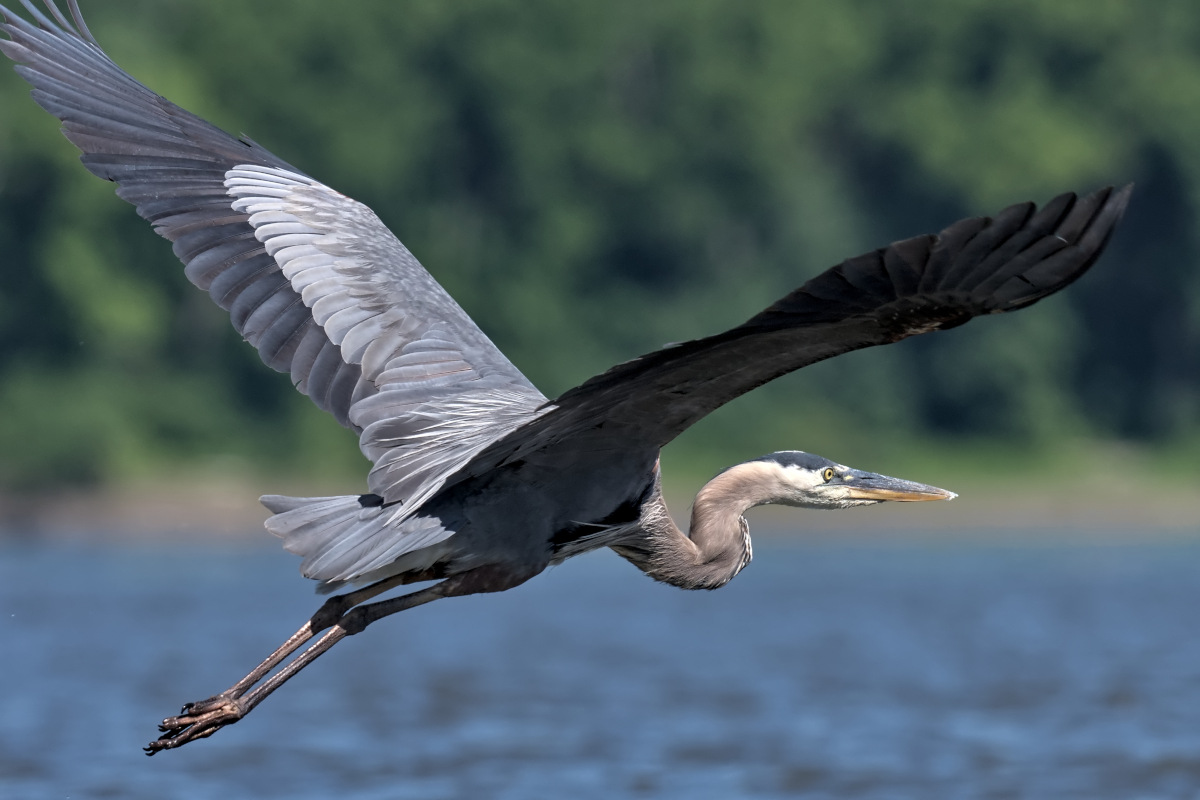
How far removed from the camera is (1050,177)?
36969 millimetres

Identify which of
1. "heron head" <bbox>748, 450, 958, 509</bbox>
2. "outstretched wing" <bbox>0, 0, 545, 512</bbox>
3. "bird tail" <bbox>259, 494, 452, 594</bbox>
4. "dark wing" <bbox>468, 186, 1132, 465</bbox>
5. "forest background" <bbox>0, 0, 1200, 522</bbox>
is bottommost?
Answer: "dark wing" <bbox>468, 186, 1132, 465</bbox>

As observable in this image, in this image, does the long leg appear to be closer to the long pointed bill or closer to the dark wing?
the dark wing

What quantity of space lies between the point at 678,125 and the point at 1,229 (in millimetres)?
12047

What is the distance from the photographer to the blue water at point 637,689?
10.1 m

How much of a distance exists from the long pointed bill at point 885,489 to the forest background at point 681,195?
22.6m

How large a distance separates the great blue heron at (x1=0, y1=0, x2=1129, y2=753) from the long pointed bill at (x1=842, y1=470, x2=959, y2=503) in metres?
0.01

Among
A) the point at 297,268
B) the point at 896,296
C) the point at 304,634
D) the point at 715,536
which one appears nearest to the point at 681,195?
the point at 715,536

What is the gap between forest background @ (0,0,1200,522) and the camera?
32812mm

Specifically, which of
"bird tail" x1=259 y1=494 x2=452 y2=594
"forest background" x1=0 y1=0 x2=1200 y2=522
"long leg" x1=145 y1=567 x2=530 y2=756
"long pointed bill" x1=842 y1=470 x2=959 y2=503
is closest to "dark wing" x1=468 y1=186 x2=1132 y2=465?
"bird tail" x1=259 y1=494 x2=452 y2=594

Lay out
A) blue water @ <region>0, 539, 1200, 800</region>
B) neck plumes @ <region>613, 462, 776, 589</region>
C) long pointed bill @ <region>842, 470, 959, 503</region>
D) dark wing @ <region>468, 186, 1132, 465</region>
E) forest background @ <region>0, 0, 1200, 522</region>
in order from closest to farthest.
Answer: dark wing @ <region>468, 186, 1132, 465</region> < neck plumes @ <region>613, 462, 776, 589</region> < long pointed bill @ <region>842, 470, 959, 503</region> < blue water @ <region>0, 539, 1200, 800</region> < forest background @ <region>0, 0, 1200, 522</region>

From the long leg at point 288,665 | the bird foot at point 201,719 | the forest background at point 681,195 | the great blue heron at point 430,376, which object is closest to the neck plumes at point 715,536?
the great blue heron at point 430,376

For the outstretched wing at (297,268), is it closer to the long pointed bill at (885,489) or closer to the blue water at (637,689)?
the long pointed bill at (885,489)

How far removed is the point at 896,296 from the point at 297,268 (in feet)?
9.03

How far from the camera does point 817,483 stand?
8203 millimetres
